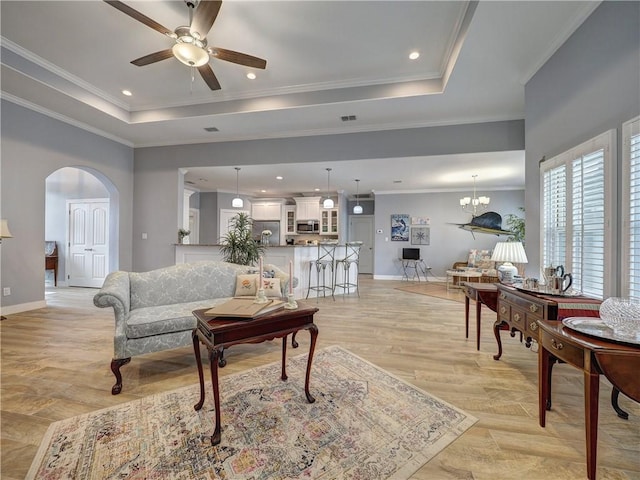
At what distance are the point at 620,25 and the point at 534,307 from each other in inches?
83.3

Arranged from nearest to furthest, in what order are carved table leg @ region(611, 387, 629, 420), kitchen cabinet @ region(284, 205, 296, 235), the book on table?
the book on table → carved table leg @ region(611, 387, 629, 420) → kitchen cabinet @ region(284, 205, 296, 235)

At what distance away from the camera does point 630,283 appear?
1853 millimetres

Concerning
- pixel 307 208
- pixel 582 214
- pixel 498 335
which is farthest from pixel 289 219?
pixel 582 214

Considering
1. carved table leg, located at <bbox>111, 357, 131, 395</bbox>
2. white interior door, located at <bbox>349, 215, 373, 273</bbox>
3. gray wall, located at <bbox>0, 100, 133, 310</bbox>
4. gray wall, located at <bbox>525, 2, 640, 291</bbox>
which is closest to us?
gray wall, located at <bbox>525, 2, 640, 291</bbox>

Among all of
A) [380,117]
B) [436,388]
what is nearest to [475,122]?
[380,117]

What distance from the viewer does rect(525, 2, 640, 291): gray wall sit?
188 centimetres

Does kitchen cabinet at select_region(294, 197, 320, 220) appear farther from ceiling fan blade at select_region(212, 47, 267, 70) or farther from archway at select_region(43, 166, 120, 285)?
ceiling fan blade at select_region(212, 47, 267, 70)

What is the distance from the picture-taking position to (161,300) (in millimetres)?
2740

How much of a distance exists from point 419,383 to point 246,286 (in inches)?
76.8

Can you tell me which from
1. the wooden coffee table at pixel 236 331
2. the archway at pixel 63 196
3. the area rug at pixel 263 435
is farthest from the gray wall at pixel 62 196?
the wooden coffee table at pixel 236 331

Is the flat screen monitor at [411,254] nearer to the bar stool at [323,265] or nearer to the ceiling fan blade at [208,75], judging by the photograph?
the bar stool at [323,265]

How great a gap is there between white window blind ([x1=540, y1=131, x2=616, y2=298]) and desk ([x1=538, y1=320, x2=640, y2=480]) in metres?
1.12

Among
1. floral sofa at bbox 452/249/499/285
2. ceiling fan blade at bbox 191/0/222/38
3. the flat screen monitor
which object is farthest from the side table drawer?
the flat screen monitor

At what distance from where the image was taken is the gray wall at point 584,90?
188 centimetres
